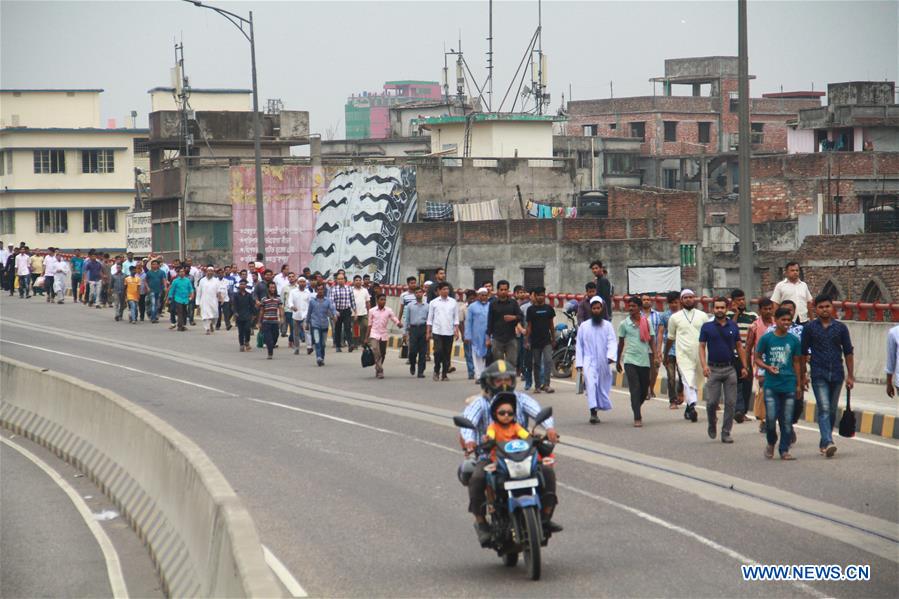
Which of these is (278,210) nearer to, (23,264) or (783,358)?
(23,264)

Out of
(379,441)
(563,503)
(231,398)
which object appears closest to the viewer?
(563,503)

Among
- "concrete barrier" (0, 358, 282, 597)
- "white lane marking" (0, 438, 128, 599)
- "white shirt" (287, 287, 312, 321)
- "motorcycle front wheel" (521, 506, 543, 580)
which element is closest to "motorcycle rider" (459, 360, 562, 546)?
"motorcycle front wheel" (521, 506, 543, 580)

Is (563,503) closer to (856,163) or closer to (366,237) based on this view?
(366,237)

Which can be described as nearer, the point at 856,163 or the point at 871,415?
the point at 871,415

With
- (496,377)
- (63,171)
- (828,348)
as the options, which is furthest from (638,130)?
(496,377)

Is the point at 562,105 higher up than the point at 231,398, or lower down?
higher up

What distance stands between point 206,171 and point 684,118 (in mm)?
46180

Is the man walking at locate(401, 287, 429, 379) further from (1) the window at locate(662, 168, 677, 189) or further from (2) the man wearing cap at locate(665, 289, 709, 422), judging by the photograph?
(1) the window at locate(662, 168, 677, 189)

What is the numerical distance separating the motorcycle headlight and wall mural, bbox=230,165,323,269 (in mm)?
50061

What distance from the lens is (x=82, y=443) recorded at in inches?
749

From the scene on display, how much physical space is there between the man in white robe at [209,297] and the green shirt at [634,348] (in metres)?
19.1

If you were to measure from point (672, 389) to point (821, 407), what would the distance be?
547cm

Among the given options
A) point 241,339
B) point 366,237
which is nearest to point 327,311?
point 241,339

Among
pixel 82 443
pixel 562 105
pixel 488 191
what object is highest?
pixel 562 105
